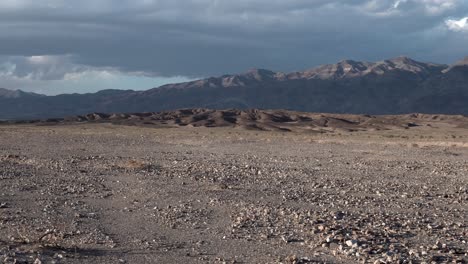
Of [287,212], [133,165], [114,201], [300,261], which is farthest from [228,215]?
[133,165]

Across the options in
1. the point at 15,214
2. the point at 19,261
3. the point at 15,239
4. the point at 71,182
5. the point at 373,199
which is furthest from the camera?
the point at 71,182

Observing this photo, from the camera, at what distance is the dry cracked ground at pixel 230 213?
40.7ft

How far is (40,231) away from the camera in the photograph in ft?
46.4

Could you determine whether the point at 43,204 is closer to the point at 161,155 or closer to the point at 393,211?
the point at 393,211

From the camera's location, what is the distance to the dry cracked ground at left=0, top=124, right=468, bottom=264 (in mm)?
12406

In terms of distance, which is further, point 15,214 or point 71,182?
point 71,182

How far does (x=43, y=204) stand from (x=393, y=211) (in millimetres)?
8420

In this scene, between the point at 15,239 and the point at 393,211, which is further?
the point at 393,211

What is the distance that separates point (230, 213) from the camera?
16750 millimetres

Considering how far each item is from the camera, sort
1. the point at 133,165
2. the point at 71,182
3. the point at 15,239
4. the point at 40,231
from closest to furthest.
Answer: the point at 15,239
the point at 40,231
the point at 71,182
the point at 133,165

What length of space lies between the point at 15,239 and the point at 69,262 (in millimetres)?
2036

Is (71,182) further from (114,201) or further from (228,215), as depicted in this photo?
(228,215)

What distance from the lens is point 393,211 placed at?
17.3 m

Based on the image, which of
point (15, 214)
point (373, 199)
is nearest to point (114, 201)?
point (15, 214)
